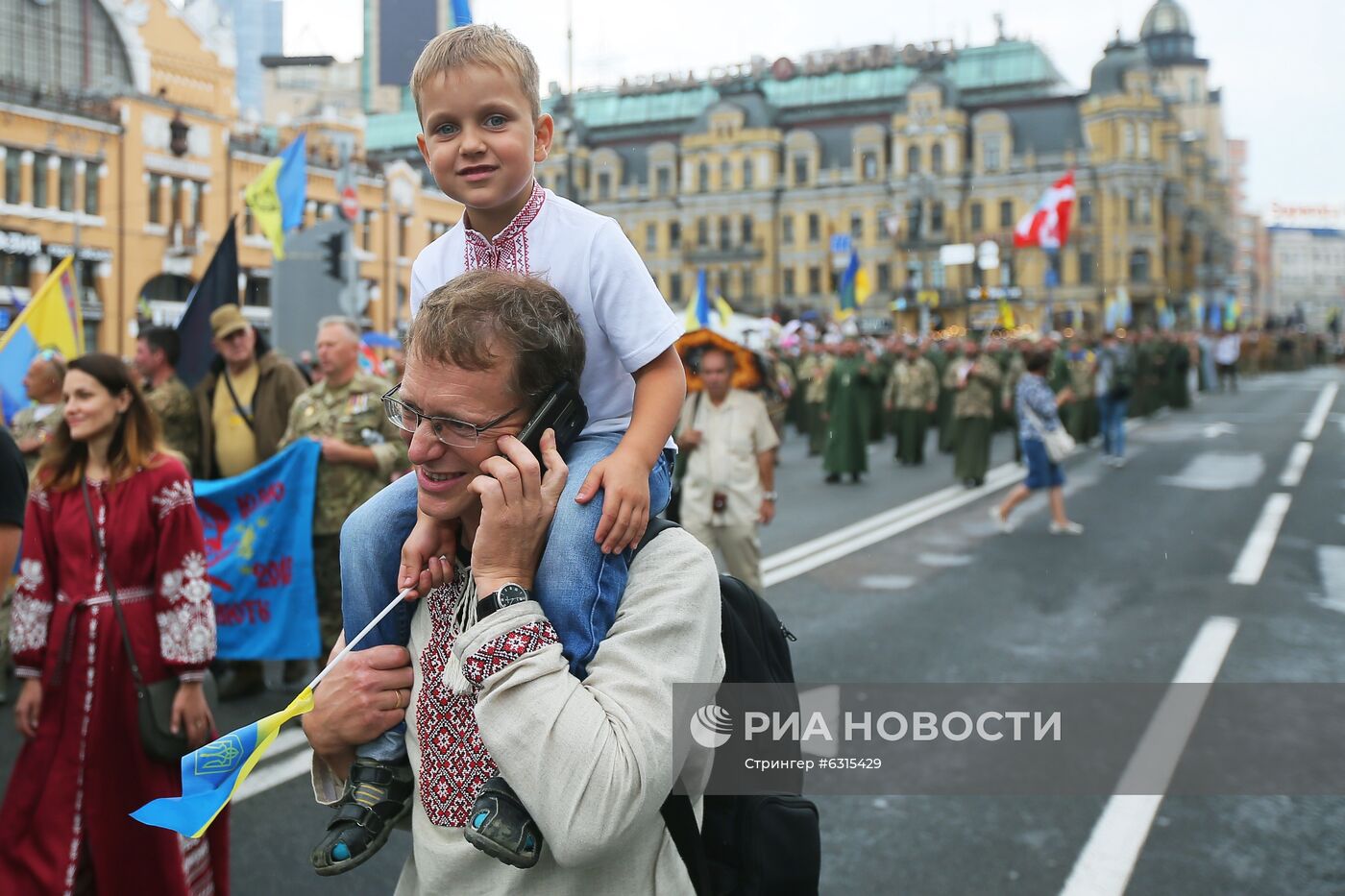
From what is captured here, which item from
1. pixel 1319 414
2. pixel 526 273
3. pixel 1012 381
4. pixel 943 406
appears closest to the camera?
pixel 526 273

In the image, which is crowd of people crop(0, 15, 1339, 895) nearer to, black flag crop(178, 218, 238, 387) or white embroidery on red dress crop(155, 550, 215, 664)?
white embroidery on red dress crop(155, 550, 215, 664)

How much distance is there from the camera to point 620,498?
1857mm

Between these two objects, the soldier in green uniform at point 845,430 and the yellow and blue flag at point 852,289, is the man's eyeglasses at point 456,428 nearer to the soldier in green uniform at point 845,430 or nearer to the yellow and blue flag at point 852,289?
the soldier in green uniform at point 845,430

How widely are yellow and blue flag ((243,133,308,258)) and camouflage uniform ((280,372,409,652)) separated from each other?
27.0ft

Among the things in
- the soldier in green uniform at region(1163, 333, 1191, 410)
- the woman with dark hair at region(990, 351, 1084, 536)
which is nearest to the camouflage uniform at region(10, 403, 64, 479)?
the woman with dark hair at region(990, 351, 1084, 536)

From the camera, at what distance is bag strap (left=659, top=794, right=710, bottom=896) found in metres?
1.94

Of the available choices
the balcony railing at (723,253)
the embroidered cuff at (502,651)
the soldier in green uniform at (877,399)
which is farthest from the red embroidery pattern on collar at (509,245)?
the balcony railing at (723,253)

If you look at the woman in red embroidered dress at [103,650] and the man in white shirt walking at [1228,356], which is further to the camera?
the man in white shirt walking at [1228,356]

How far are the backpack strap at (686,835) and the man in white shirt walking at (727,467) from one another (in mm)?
5330

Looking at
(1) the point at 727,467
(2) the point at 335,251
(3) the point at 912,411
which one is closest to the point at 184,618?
(1) the point at 727,467

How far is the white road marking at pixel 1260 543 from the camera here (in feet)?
30.9

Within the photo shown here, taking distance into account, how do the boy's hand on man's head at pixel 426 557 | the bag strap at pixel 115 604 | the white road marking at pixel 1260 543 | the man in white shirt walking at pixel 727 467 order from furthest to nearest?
1. the white road marking at pixel 1260 543
2. the man in white shirt walking at pixel 727 467
3. the bag strap at pixel 115 604
4. the boy's hand on man's head at pixel 426 557

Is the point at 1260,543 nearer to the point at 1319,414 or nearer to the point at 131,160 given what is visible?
the point at 1319,414

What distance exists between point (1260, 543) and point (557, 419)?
10805 mm
